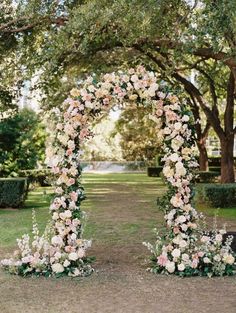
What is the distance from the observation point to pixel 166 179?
8.30m

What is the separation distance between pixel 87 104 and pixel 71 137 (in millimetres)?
562

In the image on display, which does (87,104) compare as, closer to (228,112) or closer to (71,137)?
(71,137)

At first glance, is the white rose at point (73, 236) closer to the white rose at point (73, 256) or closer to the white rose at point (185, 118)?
the white rose at point (73, 256)

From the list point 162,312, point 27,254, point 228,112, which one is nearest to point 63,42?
point 27,254

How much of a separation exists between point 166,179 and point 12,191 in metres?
9.26

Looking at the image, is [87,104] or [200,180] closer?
[87,104]

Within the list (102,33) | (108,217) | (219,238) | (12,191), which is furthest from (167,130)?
(12,191)

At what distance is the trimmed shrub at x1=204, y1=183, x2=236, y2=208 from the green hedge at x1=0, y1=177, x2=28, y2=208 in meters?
5.79

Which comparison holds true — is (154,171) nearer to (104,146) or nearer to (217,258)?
(104,146)

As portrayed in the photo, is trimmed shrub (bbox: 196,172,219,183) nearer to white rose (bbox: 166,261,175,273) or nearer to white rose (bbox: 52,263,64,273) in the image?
white rose (bbox: 166,261,175,273)

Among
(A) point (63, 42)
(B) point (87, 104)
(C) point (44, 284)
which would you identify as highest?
(A) point (63, 42)

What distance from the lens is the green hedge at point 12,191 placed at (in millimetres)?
16453

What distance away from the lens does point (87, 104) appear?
320 inches

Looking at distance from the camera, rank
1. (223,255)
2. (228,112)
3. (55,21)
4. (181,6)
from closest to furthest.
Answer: (223,255)
(181,6)
(55,21)
(228,112)
